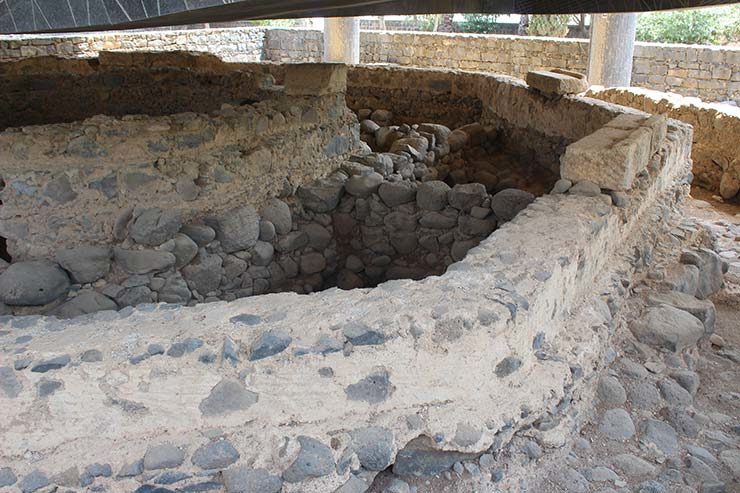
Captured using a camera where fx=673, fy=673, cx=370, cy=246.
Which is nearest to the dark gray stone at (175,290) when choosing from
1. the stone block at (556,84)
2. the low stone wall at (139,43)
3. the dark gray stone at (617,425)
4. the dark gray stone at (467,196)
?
the dark gray stone at (467,196)

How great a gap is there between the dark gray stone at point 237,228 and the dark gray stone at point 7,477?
2.85m

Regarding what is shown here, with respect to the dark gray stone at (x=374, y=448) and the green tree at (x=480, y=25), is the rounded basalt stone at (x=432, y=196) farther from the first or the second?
the green tree at (x=480, y=25)

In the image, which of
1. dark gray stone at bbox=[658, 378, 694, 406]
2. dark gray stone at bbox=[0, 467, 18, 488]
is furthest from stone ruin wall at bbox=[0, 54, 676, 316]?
dark gray stone at bbox=[0, 467, 18, 488]

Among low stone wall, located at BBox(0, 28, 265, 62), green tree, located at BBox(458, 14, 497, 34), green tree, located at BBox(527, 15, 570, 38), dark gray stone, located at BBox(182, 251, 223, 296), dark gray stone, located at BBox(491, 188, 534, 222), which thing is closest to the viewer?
dark gray stone, located at BBox(182, 251, 223, 296)

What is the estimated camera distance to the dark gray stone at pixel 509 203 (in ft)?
17.1

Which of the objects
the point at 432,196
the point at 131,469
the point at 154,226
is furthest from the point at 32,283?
the point at 432,196

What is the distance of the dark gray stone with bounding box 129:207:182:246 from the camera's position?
4508mm

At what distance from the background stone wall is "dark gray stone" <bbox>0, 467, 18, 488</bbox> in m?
10.1

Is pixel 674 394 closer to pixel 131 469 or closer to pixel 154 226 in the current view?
pixel 131 469

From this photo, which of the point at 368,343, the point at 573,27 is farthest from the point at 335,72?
the point at 573,27

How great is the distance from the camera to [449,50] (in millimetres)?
15727

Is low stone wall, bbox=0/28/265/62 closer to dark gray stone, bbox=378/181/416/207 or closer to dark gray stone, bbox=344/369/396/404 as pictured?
dark gray stone, bbox=378/181/416/207

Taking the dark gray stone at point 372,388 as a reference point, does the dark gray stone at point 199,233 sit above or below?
below

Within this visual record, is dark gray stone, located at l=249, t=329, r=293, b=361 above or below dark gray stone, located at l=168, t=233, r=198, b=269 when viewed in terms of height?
above
